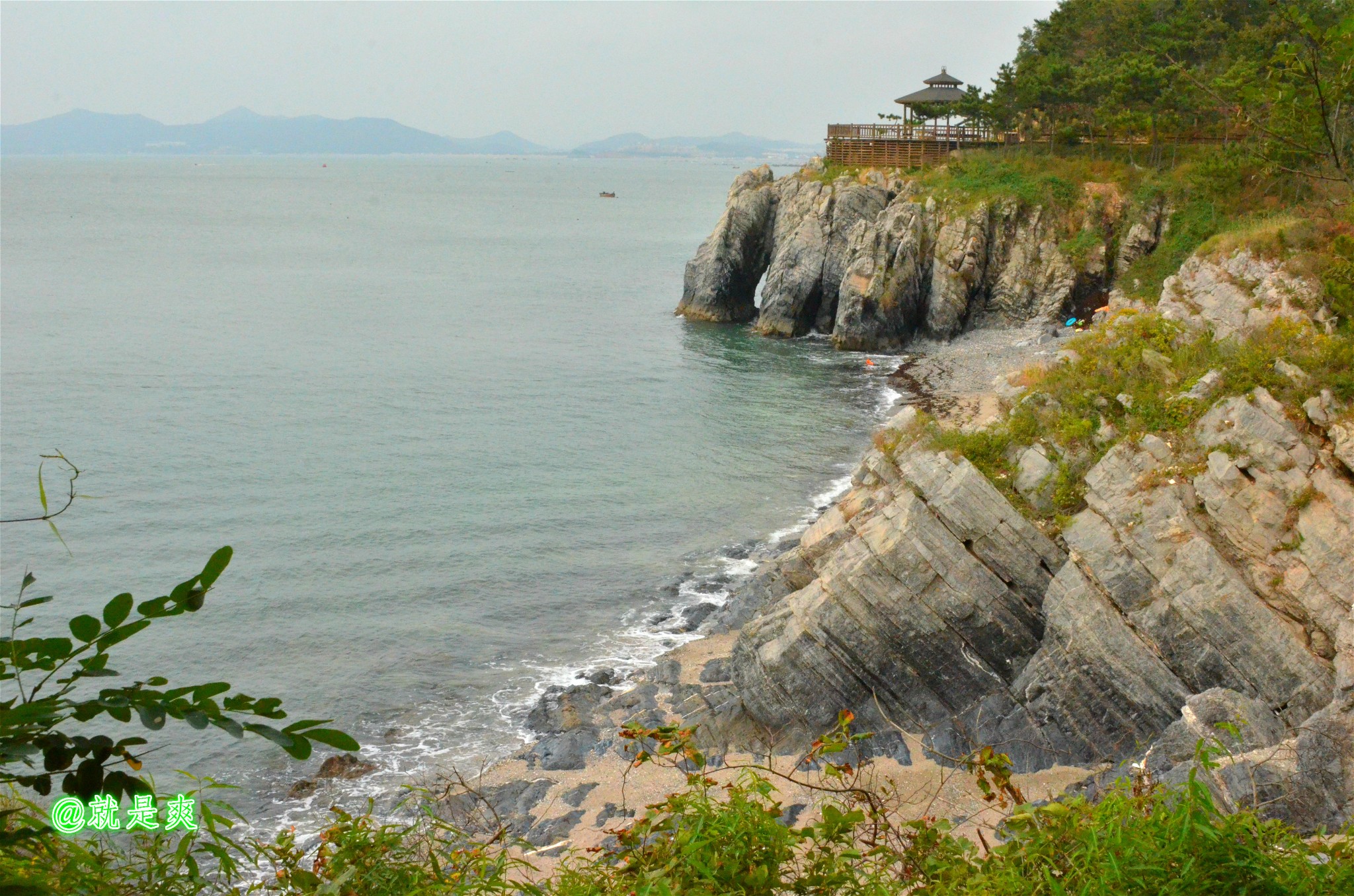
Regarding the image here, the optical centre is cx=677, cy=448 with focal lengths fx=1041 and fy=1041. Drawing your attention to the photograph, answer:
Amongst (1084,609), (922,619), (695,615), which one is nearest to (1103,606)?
(1084,609)

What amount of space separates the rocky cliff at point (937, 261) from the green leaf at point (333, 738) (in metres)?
47.6

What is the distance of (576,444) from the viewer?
3653 centimetres

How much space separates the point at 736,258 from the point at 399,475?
96.6 feet

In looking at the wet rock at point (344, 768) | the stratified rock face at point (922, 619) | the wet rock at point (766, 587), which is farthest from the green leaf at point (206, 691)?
the wet rock at point (766, 587)

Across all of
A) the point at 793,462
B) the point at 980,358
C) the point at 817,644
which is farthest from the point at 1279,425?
the point at 980,358

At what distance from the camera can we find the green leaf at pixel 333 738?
Answer: 2731 mm

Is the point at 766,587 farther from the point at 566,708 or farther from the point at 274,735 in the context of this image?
the point at 274,735

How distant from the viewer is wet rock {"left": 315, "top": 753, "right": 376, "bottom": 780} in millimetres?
17844

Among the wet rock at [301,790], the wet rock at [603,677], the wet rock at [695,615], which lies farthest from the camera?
the wet rock at [695,615]

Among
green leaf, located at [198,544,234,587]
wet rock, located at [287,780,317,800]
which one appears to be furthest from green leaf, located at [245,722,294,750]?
wet rock, located at [287,780,317,800]

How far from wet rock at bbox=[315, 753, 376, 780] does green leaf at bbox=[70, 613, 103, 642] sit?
1609cm

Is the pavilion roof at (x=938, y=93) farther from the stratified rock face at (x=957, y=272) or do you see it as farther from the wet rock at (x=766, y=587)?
the wet rock at (x=766, y=587)

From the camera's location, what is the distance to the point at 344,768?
59.1 feet

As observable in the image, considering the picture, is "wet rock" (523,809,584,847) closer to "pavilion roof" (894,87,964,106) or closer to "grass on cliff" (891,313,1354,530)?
"grass on cliff" (891,313,1354,530)
